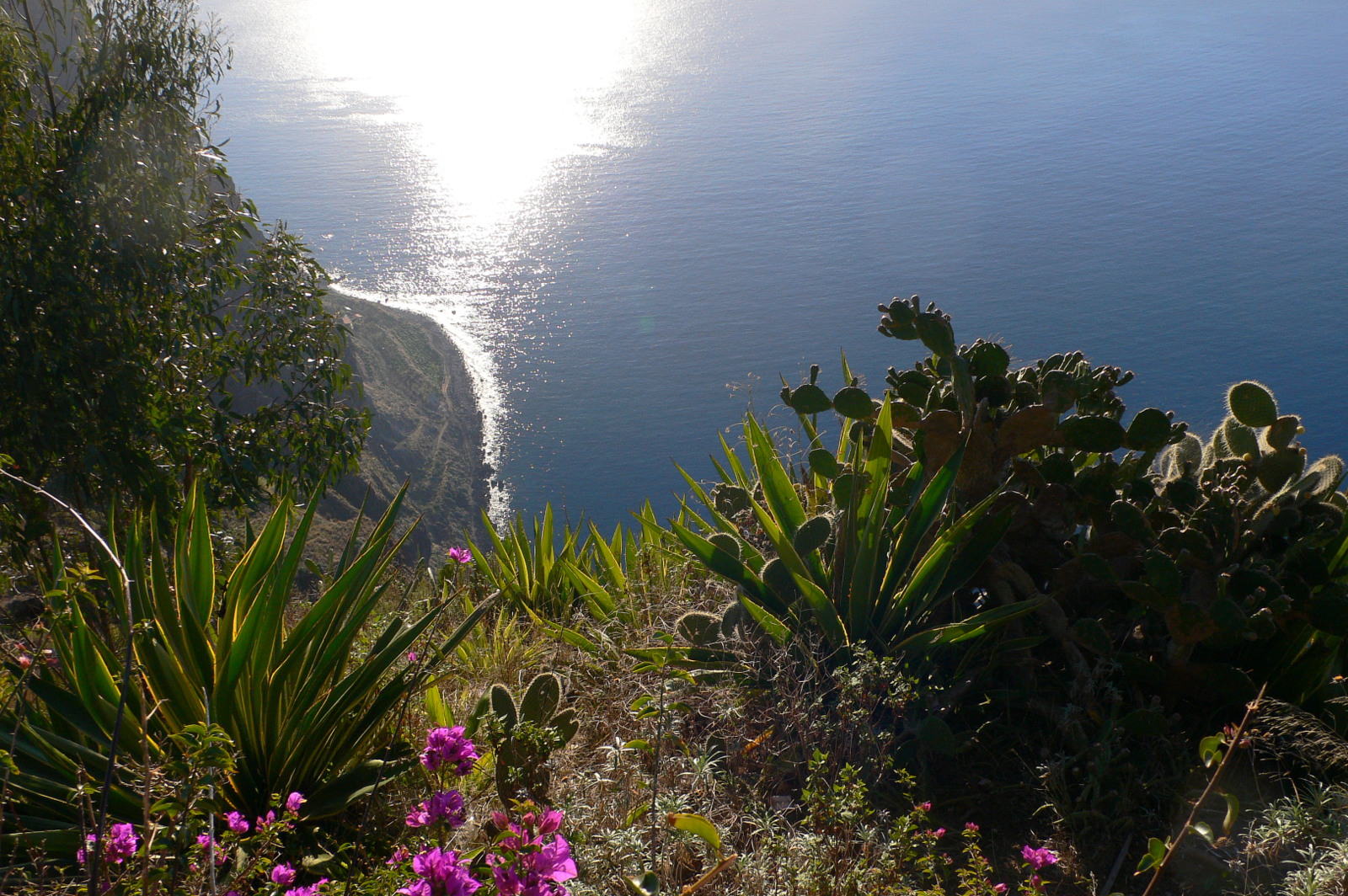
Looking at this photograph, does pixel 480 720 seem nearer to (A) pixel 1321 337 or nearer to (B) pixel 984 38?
(A) pixel 1321 337

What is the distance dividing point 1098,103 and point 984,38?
33402mm

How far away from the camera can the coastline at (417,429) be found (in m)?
36.1

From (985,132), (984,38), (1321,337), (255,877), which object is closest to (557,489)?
(1321,337)

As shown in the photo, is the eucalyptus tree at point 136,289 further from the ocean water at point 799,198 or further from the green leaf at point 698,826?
the ocean water at point 799,198

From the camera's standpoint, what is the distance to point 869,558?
2.34 meters

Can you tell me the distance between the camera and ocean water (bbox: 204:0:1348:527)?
45.7m

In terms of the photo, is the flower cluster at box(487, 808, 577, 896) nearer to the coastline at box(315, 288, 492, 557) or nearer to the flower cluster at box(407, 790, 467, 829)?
the flower cluster at box(407, 790, 467, 829)

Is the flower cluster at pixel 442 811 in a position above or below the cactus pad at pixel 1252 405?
below

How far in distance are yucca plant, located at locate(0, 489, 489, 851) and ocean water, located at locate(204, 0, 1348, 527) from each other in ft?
85.1

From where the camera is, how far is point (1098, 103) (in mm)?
82438

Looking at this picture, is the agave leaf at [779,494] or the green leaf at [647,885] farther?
the agave leaf at [779,494]

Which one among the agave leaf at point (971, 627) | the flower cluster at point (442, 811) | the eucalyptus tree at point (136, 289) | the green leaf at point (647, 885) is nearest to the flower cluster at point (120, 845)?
the flower cluster at point (442, 811)

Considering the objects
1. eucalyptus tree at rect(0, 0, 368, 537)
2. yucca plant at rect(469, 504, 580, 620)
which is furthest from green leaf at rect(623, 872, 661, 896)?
eucalyptus tree at rect(0, 0, 368, 537)

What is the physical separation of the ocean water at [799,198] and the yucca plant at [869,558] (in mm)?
25630
